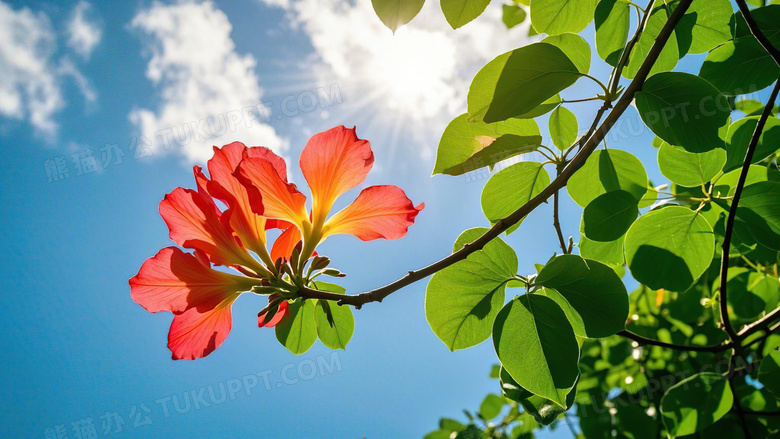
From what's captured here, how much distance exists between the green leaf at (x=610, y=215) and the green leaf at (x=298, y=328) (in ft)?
2.13

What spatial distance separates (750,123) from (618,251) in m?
0.45

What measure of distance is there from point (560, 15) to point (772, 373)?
42.2 inches

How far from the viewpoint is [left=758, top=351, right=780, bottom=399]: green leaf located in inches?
45.1

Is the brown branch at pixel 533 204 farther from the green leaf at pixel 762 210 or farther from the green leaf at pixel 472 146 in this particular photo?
the green leaf at pixel 762 210

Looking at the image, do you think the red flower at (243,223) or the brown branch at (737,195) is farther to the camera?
the brown branch at (737,195)

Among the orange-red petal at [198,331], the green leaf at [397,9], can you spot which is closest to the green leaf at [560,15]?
the green leaf at [397,9]

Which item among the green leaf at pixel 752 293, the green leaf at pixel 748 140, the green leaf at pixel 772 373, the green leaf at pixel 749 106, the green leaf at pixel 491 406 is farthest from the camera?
the green leaf at pixel 491 406

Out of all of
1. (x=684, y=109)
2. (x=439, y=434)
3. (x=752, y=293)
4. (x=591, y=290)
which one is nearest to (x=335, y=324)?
(x=591, y=290)

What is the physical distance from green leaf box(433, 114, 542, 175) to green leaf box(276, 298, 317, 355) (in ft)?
1.45

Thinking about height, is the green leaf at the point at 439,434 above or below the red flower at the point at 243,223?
below

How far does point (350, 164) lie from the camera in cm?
81

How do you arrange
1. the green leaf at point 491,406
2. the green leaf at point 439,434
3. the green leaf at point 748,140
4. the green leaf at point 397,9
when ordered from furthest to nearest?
the green leaf at point 491,406 → the green leaf at point 439,434 → the green leaf at point 748,140 → the green leaf at point 397,9

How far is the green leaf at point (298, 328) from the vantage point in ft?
3.34

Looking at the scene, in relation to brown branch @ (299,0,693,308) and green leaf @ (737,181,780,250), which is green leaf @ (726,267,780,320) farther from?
brown branch @ (299,0,693,308)
